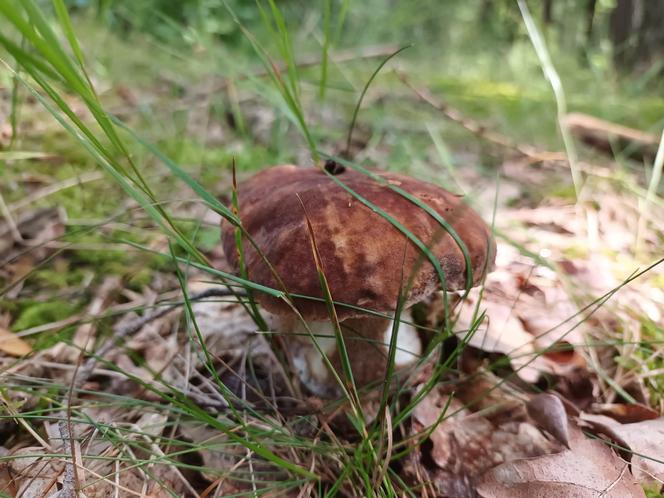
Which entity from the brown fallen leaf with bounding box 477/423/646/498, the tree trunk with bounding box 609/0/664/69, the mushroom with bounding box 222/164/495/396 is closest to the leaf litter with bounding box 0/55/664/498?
the brown fallen leaf with bounding box 477/423/646/498

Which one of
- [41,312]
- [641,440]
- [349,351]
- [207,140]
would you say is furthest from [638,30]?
[41,312]

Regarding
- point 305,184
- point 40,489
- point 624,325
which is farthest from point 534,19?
point 40,489

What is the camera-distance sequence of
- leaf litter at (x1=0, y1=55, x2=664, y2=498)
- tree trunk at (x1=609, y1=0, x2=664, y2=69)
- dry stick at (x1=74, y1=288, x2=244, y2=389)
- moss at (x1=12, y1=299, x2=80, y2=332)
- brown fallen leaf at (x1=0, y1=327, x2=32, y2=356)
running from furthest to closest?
tree trunk at (x1=609, y1=0, x2=664, y2=69) < moss at (x1=12, y1=299, x2=80, y2=332) < brown fallen leaf at (x1=0, y1=327, x2=32, y2=356) < dry stick at (x1=74, y1=288, x2=244, y2=389) < leaf litter at (x1=0, y1=55, x2=664, y2=498)

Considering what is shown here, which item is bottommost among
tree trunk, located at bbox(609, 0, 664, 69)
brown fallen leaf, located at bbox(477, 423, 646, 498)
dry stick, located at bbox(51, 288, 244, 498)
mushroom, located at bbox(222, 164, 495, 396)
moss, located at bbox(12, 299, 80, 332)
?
brown fallen leaf, located at bbox(477, 423, 646, 498)

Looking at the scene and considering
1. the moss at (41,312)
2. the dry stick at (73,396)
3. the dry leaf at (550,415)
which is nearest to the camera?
the dry stick at (73,396)

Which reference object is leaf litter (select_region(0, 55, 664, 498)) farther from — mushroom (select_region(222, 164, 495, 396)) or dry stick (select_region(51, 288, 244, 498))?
mushroom (select_region(222, 164, 495, 396))

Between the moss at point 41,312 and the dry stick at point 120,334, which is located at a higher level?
the dry stick at point 120,334

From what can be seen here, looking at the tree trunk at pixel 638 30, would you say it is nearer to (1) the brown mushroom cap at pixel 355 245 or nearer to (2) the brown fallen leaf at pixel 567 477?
(1) the brown mushroom cap at pixel 355 245

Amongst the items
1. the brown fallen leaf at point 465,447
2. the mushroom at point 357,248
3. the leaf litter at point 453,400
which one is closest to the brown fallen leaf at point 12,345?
the leaf litter at point 453,400
